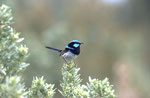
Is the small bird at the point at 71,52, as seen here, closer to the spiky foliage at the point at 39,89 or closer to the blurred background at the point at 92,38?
the blurred background at the point at 92,38

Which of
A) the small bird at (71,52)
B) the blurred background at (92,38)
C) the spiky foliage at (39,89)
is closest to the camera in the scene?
the spiky foliage at (39,89)

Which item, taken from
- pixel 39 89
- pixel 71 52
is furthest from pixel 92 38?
pixel 39 89

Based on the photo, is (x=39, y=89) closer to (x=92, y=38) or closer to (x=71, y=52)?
(x=71, y=52)

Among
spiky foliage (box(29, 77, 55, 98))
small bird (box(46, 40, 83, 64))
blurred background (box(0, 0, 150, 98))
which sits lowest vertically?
spiky foliage (box(29, 77, 55, 98))

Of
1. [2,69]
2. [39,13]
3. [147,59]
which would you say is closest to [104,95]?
[2,69]

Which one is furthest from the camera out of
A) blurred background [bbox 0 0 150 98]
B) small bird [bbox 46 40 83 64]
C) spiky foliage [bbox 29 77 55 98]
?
blurred background [bbox 0 0 150 98]

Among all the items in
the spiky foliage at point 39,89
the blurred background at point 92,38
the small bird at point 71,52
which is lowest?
the spiky foliage at point 39,89

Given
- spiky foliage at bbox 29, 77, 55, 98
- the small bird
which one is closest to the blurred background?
the small bird

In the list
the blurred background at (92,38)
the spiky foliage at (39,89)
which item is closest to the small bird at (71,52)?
the blurred background at (92,38)

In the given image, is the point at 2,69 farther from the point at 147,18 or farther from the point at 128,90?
the point at 147,18

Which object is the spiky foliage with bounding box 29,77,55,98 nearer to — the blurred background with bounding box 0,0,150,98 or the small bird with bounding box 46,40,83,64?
the small bird with bounding box 46,40,83,64
